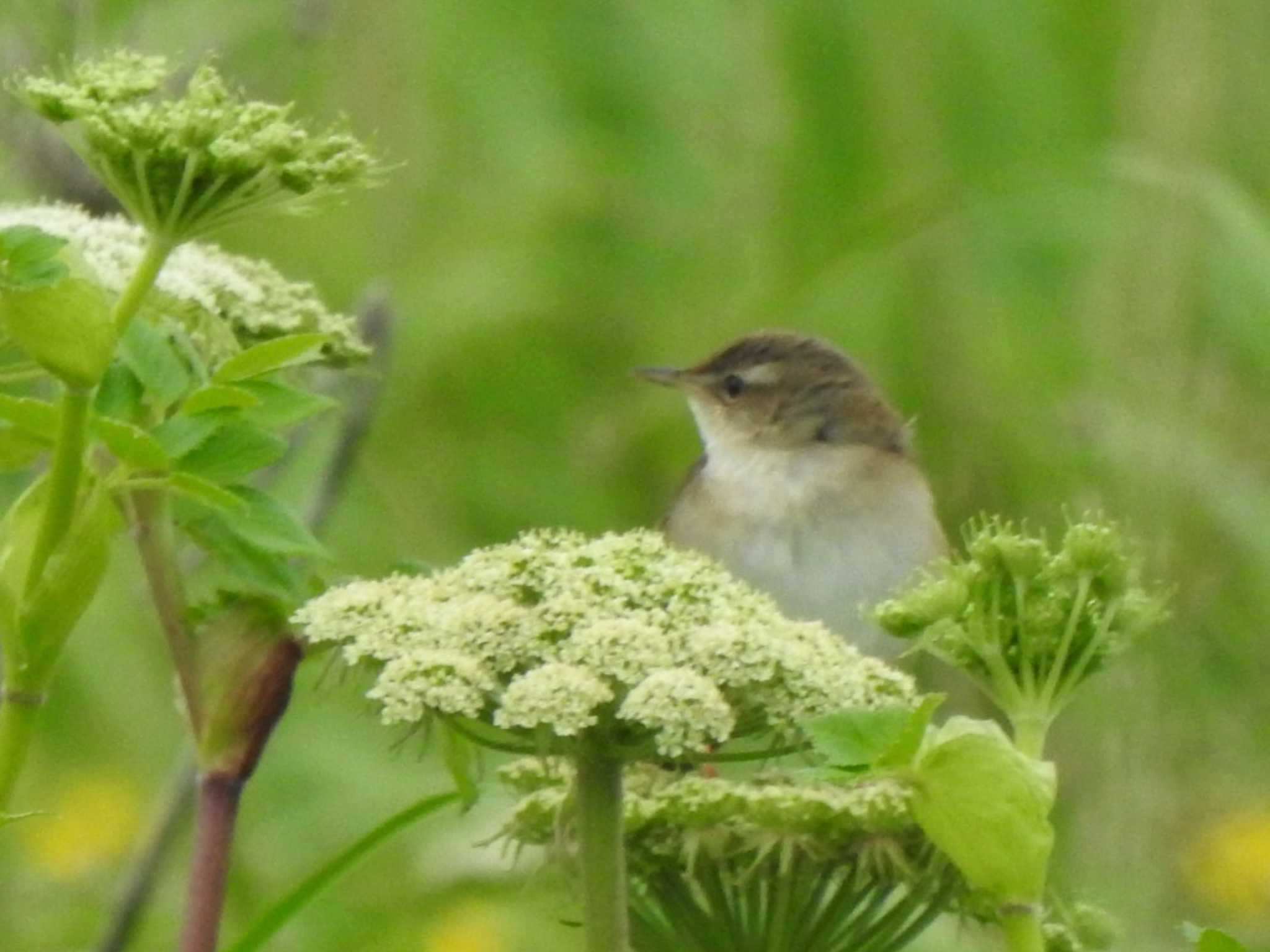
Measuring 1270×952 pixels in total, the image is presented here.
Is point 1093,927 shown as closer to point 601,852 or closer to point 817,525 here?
point 601,852

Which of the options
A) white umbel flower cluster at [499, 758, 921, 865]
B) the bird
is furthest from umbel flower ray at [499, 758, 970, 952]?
the bird

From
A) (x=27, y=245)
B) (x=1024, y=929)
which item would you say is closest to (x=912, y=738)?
(x=1024, y=929)

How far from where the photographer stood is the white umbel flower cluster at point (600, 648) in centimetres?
155

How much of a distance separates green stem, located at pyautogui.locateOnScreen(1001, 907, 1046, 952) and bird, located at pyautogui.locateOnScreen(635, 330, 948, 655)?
7.76 feet

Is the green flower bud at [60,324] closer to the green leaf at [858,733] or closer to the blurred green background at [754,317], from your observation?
the green leaf at [858,733]

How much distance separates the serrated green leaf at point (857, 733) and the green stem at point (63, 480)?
0.50 m

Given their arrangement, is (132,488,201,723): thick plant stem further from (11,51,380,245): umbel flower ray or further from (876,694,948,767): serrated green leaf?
(876,694,948,767): serrated green leaf

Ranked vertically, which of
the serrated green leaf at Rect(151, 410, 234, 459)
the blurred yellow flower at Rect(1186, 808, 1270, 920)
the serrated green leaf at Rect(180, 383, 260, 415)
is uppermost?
the blurred yellow flower at Rect(1186, 808, 1270, 920)

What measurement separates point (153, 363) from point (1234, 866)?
11.6 feet

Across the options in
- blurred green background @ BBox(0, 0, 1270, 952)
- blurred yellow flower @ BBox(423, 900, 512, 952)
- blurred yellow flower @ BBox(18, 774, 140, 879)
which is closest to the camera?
blurred yellow flower @ BBox(423, 900, 512, 952)

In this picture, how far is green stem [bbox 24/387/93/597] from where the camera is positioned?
1.62 meters

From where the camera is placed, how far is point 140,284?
1.69 meters

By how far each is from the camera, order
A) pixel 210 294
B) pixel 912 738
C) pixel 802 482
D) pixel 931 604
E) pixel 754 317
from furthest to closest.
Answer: pixel 754 317 < pixel 802 482 < pixel 210 294 < pixel 931 604 < pixel 912 738

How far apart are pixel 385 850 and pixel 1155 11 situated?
2.06 metres
